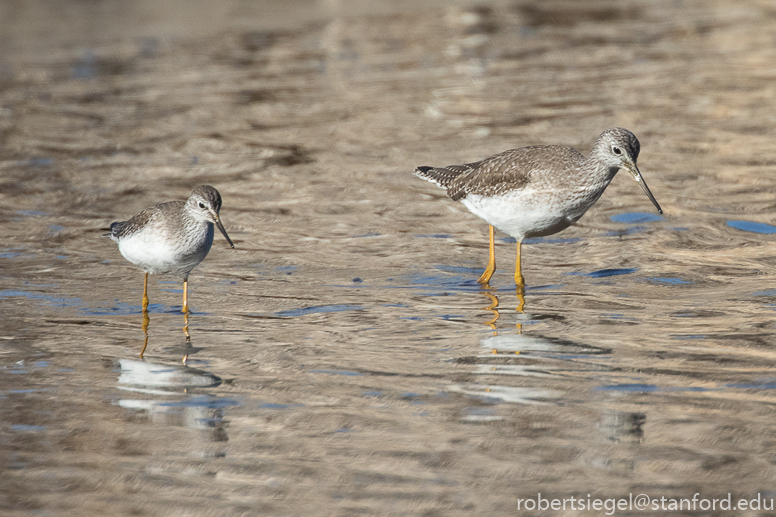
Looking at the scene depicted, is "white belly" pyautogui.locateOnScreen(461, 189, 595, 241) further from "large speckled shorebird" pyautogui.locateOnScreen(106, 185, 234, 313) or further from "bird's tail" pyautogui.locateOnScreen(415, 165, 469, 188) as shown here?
"large speckled shorebird" pyautogui.locateOnScreen(106, 185, 234, 313)

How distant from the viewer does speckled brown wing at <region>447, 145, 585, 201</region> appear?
979 cm

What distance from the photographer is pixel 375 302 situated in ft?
30.9

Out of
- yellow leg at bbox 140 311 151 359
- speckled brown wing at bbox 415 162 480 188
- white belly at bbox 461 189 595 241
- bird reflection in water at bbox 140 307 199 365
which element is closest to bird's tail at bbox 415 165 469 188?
speckled brown wing at bbox 415 162 480 188

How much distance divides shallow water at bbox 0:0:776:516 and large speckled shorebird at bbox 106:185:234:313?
1.77ft

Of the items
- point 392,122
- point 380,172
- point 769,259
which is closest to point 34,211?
point 380,172

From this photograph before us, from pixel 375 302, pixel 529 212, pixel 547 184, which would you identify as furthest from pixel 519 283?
pixel 375 302

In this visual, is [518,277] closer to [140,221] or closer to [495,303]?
[495,303]

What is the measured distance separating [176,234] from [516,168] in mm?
3509

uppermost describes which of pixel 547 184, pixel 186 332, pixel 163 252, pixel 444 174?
pixel 547 184

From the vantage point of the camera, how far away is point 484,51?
24172 millimetres

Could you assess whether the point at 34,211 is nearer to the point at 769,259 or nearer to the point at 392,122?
the point at 392,122

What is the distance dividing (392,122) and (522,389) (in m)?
11.1

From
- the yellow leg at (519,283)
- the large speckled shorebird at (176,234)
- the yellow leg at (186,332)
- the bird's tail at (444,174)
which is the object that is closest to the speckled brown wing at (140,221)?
the large speckled shorebird at (176,234)

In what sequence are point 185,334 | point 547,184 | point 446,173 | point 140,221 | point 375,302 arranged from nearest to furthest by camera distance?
point 185,334
point 140,221
point 375,302
point 547,184
point 446,173
